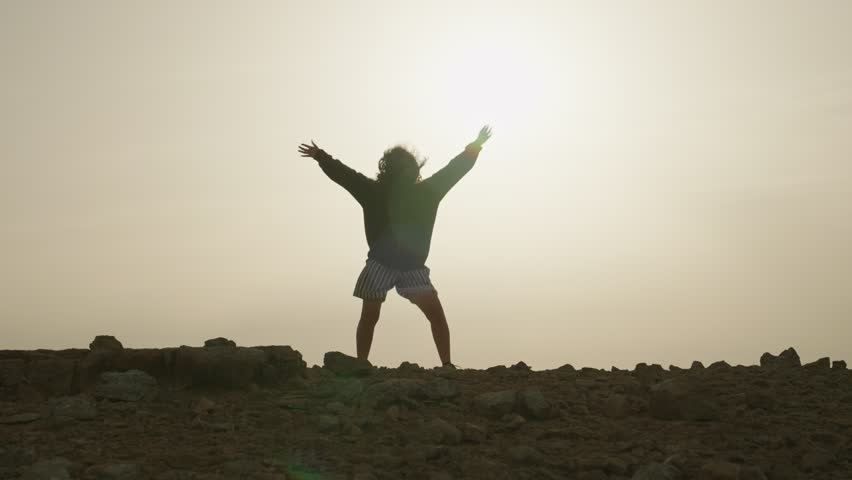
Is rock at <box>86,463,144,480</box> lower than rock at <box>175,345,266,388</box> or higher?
lower

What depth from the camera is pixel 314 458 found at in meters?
5.77

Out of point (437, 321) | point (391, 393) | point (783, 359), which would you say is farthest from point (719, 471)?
point (437, 321)

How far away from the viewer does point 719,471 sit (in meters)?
5.45

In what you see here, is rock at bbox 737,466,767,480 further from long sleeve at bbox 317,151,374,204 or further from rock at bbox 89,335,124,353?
long sleeve at bbox 317,151,374,204

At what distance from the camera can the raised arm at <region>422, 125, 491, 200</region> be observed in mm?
9844

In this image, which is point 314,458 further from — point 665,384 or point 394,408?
point 665,384

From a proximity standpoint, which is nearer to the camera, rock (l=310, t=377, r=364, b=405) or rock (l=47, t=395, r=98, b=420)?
rock (l=47, t=395, r=98, b=420)

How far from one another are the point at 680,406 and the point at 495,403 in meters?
1.33

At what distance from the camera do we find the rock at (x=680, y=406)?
6527 mm

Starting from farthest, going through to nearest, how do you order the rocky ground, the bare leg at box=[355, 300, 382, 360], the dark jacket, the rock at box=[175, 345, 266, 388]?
the dark jacket → the bare leg at box=[355, 300, 382, 360] → the rock at box=[175, 345, 266, 388] → the rocky ground

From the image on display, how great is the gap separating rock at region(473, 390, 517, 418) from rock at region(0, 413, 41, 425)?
10.3 ft

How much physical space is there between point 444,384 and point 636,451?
160 centimetres

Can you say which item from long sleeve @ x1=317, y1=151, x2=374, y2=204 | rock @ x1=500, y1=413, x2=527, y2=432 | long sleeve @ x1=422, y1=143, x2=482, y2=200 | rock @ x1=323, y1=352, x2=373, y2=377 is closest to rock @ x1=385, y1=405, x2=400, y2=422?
rock @ x1=500, y1=413, x2=527, y2=432

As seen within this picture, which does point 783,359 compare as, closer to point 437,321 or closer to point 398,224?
point 437,321
